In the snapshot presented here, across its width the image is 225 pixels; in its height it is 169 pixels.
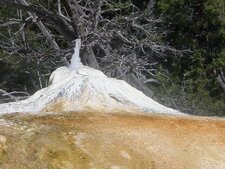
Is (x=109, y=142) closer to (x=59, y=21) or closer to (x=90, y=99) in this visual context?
(x=90, y=99)

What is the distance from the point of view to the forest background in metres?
10.7

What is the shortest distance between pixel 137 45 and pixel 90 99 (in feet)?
20.6

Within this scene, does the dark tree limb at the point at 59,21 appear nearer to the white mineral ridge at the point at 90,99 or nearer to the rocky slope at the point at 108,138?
the white mineral ridge at the point at 90,99

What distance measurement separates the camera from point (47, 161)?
406 cm

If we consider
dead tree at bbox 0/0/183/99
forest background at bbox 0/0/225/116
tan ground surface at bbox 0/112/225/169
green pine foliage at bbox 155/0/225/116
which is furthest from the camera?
green pine foliage at bbox 155/0/225/116

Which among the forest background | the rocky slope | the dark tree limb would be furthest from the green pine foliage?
the rocky slope

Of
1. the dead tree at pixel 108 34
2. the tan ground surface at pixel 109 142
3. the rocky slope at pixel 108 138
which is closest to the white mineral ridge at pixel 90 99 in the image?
the rocky slope at pixel 108 138

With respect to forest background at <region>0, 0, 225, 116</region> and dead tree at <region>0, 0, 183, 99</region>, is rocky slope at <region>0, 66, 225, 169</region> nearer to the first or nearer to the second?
dead tree at <region>0, 0, 183, 99</region>

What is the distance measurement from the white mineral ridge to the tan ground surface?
49cm

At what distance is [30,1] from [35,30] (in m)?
1.63

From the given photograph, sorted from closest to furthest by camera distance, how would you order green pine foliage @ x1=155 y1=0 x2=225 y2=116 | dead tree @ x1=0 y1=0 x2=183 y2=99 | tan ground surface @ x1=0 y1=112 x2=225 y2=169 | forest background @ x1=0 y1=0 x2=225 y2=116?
tan ground surface @ x1=0 y1=112 x2=225 y2=169 < dead tree @ x1=0 y1=0 x2=183 y2=99 < forest background @ x1=0 y1=0 x2=225 y2=116 < green pine foliage @ x1=155 y1=0 x2=225 y2=116

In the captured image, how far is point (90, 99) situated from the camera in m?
5.58

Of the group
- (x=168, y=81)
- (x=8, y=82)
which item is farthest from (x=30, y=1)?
(x=168, y=81)

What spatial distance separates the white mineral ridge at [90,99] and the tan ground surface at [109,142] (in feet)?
1.61
